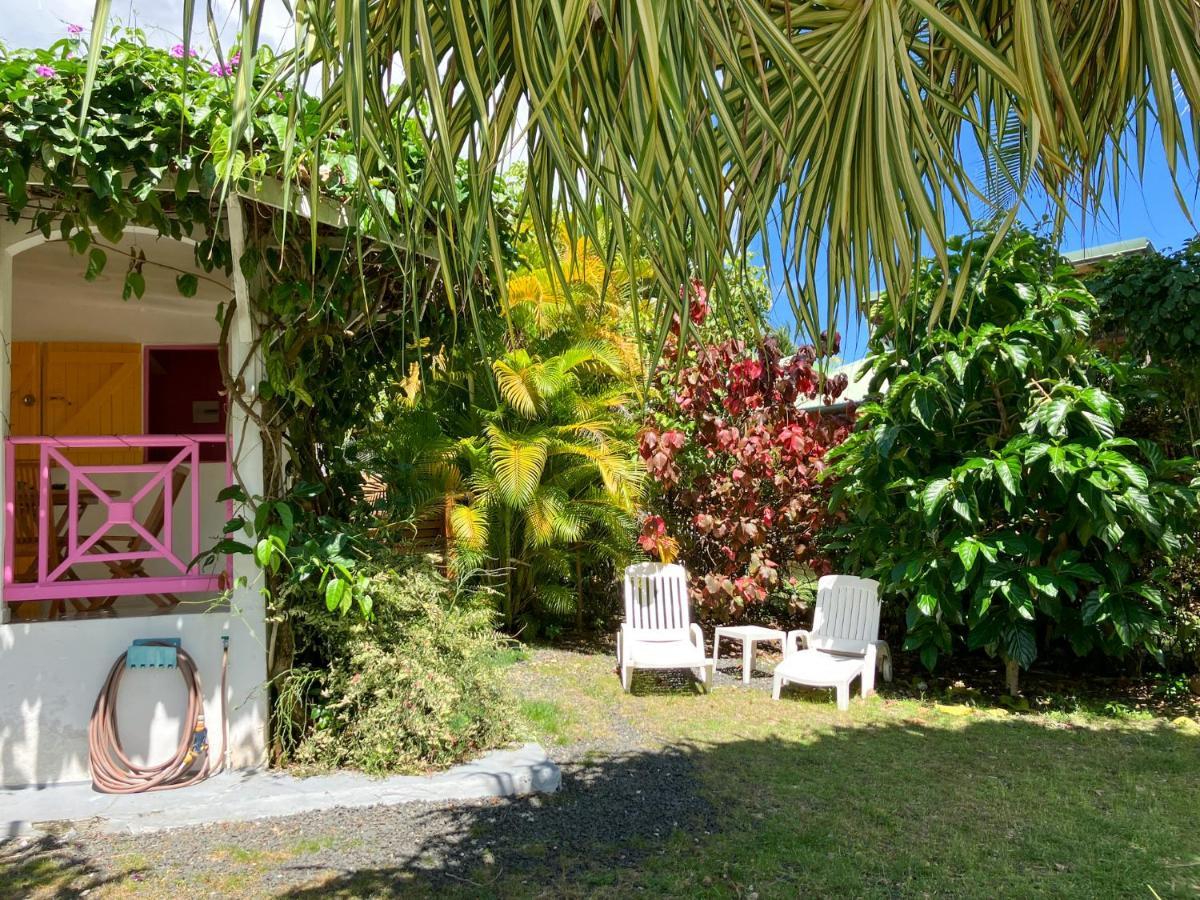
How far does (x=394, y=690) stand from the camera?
533 centimetres

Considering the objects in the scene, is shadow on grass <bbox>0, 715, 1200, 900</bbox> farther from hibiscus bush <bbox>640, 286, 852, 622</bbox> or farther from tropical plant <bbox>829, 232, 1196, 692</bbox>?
hibiscus bush <bbox>640, 286, 852, 622</bbox>

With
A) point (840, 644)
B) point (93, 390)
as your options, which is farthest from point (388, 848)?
point (93, 390)

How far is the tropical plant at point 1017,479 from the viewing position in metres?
6.47

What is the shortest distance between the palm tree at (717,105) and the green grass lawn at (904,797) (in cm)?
283

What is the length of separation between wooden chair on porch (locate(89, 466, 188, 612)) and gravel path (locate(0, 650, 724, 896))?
7.60 ft

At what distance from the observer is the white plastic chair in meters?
8.03

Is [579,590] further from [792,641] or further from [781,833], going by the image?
[781,833]

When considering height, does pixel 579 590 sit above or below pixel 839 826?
above

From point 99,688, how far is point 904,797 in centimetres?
475

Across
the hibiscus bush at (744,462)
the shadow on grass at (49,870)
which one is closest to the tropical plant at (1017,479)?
the hibiscus bush at (744,462)

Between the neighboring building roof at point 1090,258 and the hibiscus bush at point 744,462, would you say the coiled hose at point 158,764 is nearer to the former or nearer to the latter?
the neighboring building roof at point 1090,258

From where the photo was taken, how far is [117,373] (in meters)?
8.22

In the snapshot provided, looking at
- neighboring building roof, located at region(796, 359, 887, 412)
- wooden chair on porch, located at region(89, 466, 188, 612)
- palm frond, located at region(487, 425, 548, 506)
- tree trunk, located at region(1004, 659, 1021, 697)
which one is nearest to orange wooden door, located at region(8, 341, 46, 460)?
wooden chair on porch, located at region(89, 466, 188, 612)

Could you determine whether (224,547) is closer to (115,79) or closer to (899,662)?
(115,79)
